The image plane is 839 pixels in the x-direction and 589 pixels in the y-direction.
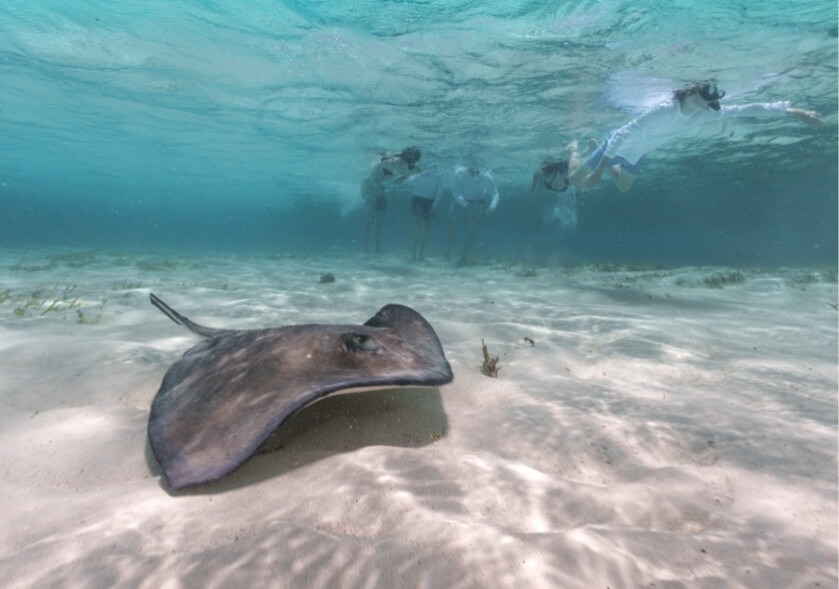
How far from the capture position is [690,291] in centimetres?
1012

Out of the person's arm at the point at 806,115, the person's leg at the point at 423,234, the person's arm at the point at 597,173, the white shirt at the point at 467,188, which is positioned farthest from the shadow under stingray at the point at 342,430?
the person's leg at the point at 423,234

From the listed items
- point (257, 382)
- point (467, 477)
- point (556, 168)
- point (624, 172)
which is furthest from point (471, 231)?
point (467, 477)

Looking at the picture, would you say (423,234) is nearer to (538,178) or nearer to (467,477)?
(538,178)

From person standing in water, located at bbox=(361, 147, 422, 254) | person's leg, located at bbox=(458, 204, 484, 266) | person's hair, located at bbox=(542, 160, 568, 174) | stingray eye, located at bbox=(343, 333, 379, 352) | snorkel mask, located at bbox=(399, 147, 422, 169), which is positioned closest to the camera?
stingray eye, located at bbox=(343, 333, 379, 352)

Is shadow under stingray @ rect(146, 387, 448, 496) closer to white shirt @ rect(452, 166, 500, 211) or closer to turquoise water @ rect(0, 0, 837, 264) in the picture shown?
turquoise water @ rect(0, 0, 837, 264)

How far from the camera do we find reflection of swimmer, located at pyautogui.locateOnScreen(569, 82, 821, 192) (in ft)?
32.7

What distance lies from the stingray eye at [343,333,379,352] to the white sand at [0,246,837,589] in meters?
0.55

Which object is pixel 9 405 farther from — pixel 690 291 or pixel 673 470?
pixel 690 291

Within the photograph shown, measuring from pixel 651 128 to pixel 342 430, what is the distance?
11.9m

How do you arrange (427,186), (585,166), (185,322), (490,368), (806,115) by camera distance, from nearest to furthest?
1. (490,368)
2. (185,322)
3. (806,115)
4. (585,166)
5. (427,186)

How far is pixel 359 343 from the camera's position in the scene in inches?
104

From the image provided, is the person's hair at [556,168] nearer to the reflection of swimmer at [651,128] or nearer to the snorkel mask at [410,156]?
the reflection of swimmer at [651,128]

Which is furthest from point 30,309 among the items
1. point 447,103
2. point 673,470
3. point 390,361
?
point 447,103

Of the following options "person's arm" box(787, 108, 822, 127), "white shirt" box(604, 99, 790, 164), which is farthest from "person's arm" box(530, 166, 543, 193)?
"person's arm" box(787, 108, 822, 127)
